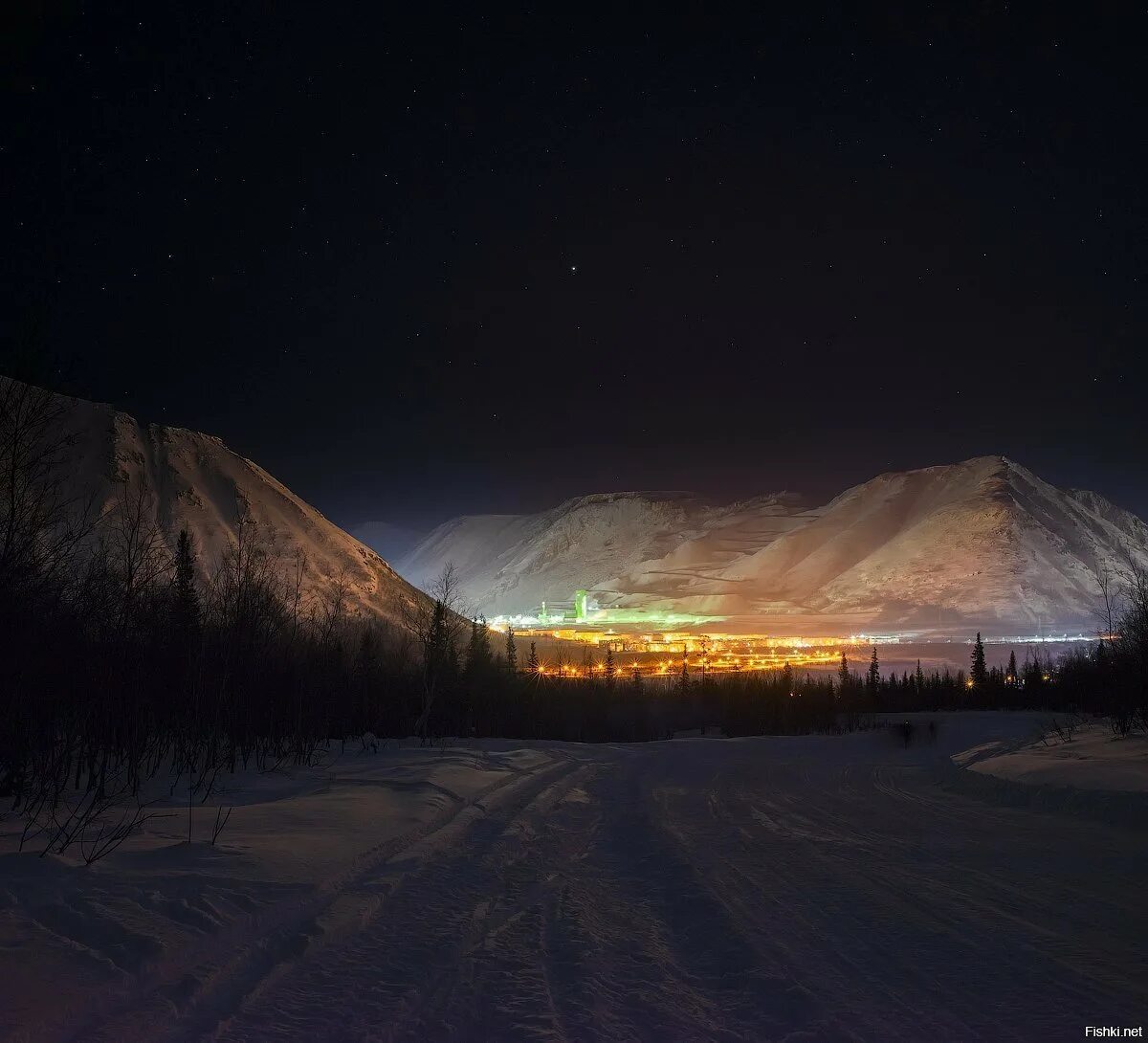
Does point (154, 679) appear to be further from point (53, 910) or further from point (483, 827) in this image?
point (53, 910)

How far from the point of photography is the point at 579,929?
17.7ft

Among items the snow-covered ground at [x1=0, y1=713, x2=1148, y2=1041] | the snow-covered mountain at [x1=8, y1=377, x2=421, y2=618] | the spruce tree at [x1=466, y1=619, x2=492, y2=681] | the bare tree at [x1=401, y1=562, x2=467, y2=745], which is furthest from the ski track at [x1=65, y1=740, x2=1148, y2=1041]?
the snow-covered mountain at [x1=8, y1=377, x2=421, y2=618]

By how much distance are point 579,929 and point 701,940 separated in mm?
909

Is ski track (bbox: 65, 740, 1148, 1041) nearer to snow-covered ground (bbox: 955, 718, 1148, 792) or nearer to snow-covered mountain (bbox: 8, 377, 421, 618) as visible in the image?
snow-covered ground (bbox: 955, 718, 1148, 792)

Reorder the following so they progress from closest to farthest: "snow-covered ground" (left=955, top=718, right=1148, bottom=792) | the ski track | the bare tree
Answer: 1. the ski track
2. "snow-covered ground" (left=955, top=718, right=1148, bottom=792)
3. the bare tree

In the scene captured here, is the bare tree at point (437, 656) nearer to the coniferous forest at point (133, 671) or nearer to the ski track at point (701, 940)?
the coniferous forest at point (133, 671)

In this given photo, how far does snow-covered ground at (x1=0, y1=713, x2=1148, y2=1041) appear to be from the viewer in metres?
3.84

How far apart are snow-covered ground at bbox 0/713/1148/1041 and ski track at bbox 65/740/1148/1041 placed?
2 cm

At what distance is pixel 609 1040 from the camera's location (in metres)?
3.60

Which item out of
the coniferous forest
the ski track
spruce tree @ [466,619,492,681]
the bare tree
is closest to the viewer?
the ski track

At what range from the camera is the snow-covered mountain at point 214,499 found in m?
94.5

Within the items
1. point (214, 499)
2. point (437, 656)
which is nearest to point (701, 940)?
point (437, 656)

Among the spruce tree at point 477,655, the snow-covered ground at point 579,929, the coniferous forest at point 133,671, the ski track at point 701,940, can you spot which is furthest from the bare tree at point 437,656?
the ski track at point 701,940

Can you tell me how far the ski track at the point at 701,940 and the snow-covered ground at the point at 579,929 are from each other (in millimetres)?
22
